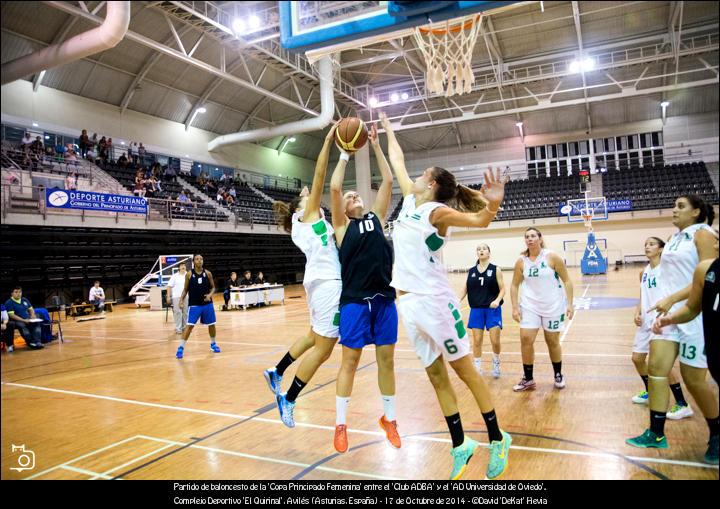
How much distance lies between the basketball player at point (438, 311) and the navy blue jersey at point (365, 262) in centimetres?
30

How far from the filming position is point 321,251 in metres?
3.77

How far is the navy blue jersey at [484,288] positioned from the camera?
5629 millimetres

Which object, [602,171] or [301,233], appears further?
[602,171]

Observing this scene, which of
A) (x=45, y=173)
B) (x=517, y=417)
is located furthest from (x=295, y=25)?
(x=45, y=173)

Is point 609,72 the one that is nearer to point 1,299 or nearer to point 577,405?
point 577,405

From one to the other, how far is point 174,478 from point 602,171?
91.1ft

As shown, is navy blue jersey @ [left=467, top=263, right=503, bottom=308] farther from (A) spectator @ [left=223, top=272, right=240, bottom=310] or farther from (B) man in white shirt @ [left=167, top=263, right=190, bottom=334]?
(A) spectator @ [left=223, top=272, right=240, bottom=310]

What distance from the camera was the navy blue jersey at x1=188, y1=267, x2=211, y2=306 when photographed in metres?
7.65

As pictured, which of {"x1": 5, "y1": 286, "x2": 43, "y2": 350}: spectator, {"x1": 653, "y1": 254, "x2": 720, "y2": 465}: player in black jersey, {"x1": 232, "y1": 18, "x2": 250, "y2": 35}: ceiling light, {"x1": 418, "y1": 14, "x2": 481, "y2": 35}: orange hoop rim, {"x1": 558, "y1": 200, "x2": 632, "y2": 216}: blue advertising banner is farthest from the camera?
{"x1": 558, "y1": 200, "x2": 632, "y2": 216}: blue advertising banner

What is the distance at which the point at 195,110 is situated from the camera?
67.7 feet

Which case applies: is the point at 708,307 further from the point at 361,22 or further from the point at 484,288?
the point at 484,288

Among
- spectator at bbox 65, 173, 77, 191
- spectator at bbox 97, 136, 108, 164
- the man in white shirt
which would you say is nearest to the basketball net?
the man in white shirt

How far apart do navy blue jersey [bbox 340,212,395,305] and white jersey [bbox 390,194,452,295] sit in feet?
0.97

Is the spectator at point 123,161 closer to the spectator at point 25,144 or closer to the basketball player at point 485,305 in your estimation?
the spectator at point 25,144
